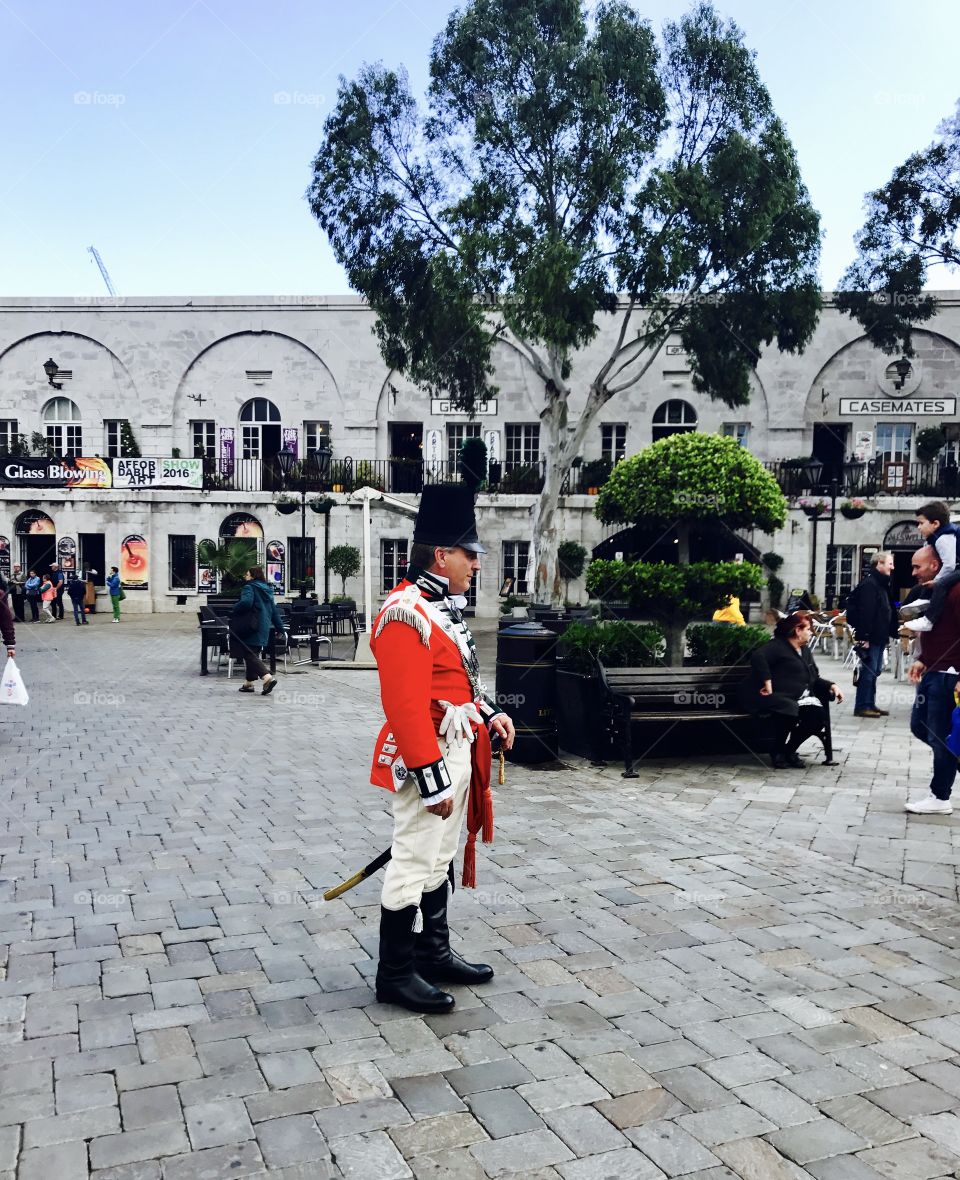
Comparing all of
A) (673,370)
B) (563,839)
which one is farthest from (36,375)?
(563,839)

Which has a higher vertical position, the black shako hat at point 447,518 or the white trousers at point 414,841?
the black shako hat at point 447,518

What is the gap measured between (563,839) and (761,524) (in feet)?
19.4

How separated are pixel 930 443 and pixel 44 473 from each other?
26360mm

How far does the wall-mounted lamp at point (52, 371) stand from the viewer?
30625 mm

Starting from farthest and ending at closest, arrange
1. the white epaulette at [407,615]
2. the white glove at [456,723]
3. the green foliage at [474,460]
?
1. the green foliage at [474,460]
2. the white glove at [456,723]
3. the white epaulette at [407,615]

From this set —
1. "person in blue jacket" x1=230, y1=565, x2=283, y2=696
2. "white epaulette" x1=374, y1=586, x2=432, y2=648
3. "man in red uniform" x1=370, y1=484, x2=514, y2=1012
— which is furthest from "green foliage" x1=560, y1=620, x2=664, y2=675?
"person in blue jacket" x1=230, y1=565, x2=283, y2=696

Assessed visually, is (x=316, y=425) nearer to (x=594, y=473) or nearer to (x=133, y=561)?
(x=133, y=561)

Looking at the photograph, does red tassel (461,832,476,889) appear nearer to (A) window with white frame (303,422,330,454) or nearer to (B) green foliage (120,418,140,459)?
(A) window with white frame (303,422,330,454)

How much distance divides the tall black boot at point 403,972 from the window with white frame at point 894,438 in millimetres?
29515

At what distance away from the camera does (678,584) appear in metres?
9.71

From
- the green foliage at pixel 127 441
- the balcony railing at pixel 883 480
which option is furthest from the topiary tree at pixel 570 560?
the green foliage at pixel 127 441

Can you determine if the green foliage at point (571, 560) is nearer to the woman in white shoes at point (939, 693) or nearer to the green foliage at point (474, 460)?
the green foliage at point (474, 460)

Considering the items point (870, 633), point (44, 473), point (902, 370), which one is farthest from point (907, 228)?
point (44, 473)

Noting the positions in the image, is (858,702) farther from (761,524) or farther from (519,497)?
(519,497)
